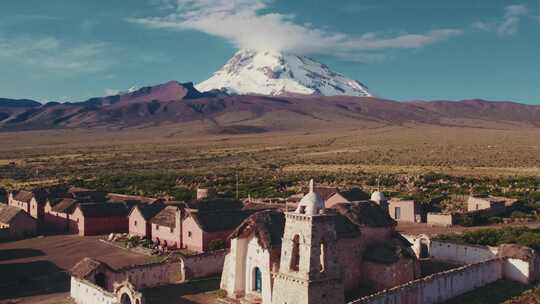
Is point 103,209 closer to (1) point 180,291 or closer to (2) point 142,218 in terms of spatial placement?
(2) point 142,218

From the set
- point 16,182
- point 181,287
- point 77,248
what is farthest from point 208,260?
point 16,182

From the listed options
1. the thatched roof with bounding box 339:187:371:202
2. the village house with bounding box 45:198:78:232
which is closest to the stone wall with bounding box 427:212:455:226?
the thatched roof with bounding box 339:187:371:202

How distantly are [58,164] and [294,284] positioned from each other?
83.7 meters

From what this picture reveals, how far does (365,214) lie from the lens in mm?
28281

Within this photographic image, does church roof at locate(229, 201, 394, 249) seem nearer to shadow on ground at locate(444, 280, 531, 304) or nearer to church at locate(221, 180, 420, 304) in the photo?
church at locate(221, 180, 420, 304)

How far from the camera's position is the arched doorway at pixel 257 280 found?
2500 centimetres

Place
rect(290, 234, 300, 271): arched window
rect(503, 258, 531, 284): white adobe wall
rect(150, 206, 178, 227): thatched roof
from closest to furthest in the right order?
rect(290, 234, 300, 271): arched window → rect(503, 258, 531, 284): white adobe wall → rect(150, 206, 178, 227): thatched roof

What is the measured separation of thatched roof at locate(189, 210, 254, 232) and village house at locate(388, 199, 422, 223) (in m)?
13.0

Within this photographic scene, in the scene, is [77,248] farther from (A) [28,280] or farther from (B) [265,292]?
(B) [265,292]

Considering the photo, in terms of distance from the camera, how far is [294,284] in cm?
2108

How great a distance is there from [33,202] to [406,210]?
28.3m

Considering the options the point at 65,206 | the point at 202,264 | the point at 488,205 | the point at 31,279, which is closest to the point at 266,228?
the point at 202,264

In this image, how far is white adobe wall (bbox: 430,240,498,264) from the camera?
30219 millimetres

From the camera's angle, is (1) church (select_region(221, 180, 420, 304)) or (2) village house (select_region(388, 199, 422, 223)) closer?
(1) church (select_region(221, 180, 420, 304))
